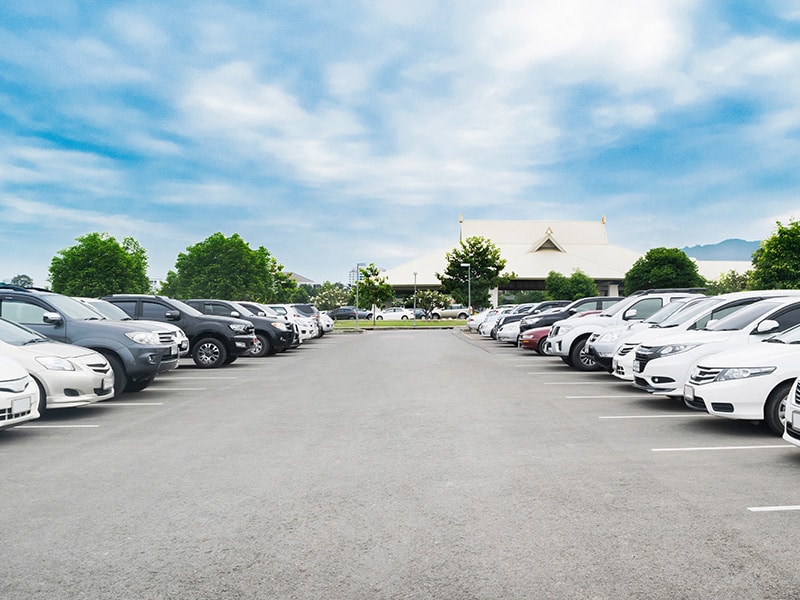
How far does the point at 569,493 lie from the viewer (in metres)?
5.72

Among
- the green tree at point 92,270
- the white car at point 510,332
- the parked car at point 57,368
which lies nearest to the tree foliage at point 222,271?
the green tree at point 92,270

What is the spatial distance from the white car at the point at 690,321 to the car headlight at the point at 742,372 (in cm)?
333

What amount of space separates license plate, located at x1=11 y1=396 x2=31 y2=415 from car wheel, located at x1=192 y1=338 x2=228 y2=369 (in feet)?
34.3

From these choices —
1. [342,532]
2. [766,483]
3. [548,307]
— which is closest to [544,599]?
[342,532]

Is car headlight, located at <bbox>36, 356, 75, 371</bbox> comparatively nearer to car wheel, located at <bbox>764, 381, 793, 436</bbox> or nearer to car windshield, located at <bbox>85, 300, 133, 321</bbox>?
car windshield, located at <bbox>85, 300, 133, 321</bbox>

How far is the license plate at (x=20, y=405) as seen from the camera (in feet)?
25.9

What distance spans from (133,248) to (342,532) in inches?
3622

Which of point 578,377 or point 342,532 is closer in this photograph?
point 342,532

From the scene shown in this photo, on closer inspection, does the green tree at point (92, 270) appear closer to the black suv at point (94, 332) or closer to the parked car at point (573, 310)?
the parked car at point (573, 310)

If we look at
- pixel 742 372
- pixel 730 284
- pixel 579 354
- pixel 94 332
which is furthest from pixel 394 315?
pixel 742 372

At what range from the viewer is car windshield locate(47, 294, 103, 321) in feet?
41.2

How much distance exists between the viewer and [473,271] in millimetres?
74375

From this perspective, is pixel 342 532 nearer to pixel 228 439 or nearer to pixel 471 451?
pixel 471 451

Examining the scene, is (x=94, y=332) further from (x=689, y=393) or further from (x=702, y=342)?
(x=702, y=342)
